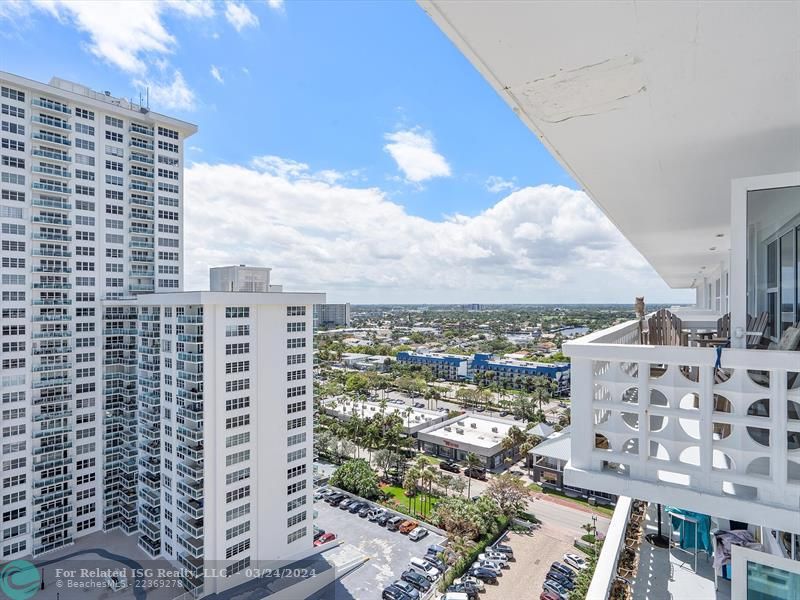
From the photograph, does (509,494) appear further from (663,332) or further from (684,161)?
(684,161)

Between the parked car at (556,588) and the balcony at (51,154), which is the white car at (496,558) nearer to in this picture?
the parked car at (556,588)

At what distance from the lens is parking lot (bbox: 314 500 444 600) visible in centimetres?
1564

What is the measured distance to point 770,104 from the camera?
2535 mm

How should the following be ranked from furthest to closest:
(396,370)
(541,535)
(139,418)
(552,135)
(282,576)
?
1. (396,370)
2. (541,535)
3. (139,418)
4. (282,576)
5. (552,135)

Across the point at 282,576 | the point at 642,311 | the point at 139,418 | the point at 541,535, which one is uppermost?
the point at 642,311

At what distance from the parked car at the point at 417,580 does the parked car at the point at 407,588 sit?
0.70 ft

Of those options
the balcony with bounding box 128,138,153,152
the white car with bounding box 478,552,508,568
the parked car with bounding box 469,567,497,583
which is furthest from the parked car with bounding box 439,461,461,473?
the balcony with bounding box 128,138,153,152

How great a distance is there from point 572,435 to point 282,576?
15.8 metres

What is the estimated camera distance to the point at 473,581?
15.9 meters

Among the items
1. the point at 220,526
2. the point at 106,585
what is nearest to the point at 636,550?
the point at 220,526

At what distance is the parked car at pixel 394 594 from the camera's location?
14945 mm

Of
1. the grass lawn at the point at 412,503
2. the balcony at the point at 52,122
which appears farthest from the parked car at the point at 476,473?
the balcony at the point at 52,122

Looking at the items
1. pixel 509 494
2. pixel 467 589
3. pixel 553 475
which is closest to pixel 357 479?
pixel 509 494

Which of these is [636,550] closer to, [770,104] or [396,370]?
[770,104]
